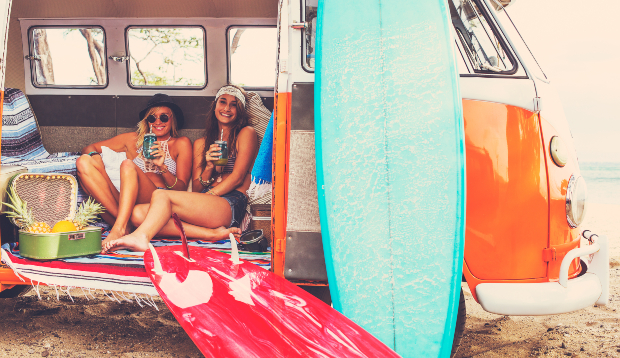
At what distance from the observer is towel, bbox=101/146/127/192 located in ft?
12.7

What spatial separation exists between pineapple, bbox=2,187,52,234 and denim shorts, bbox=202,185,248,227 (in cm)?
127

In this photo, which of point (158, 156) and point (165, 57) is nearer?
point (158, 156)

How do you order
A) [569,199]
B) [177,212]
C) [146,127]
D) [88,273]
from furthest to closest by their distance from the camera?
[146,127] → [177,212] → [88,273] → [569,199]

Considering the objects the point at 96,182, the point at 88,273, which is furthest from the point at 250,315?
the point at 96,182

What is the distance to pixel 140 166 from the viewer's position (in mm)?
3914

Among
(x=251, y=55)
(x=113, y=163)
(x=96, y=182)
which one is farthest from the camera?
(x=251, y=55)

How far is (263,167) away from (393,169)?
1.02 metres

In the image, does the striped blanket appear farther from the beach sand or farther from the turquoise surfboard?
the turquoise surfboard

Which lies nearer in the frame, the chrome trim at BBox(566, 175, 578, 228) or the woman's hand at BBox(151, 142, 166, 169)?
the chrome trim at BBox(566, 175, 578, 228)

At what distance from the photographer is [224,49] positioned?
4355 mm

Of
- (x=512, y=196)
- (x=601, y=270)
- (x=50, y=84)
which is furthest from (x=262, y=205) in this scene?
(x=50, y=84)

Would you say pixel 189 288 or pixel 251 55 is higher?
pixel 251 55

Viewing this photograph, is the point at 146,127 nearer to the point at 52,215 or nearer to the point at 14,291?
the point at 52,215

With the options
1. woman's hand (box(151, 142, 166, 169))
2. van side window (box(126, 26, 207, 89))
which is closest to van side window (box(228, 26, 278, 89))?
van side window (box(126, 26, 207, 89))
